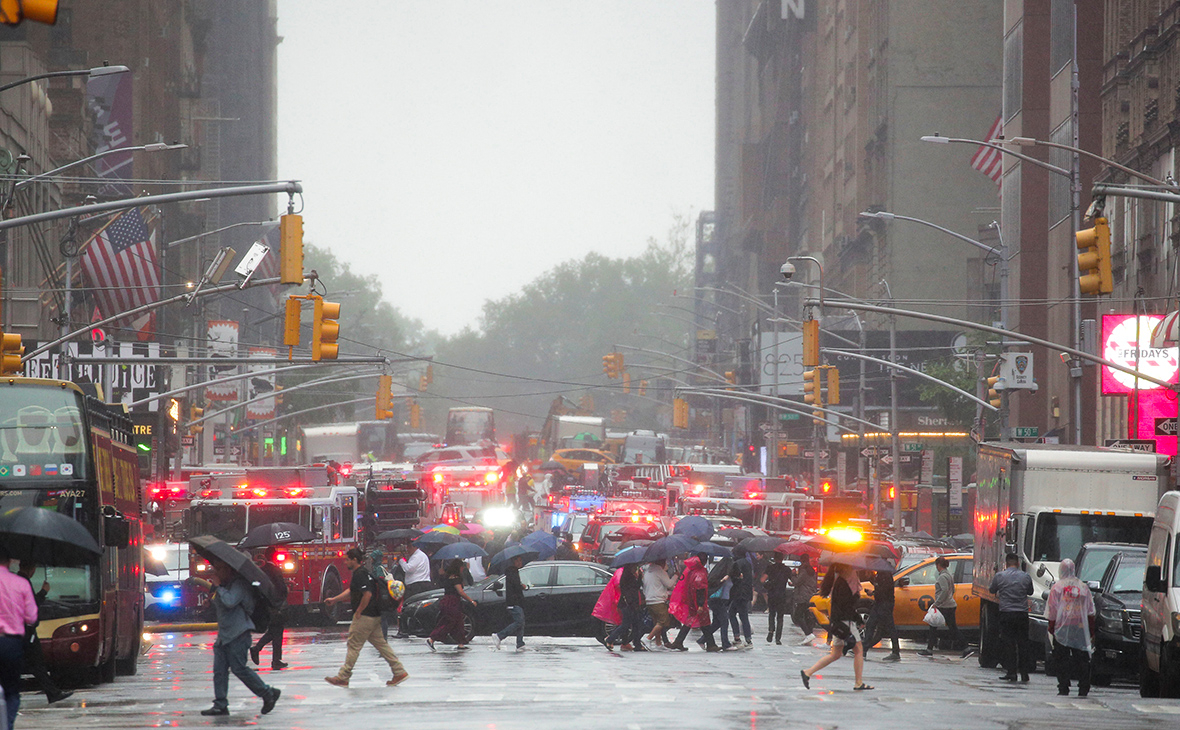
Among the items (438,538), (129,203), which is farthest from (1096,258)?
(438,538)

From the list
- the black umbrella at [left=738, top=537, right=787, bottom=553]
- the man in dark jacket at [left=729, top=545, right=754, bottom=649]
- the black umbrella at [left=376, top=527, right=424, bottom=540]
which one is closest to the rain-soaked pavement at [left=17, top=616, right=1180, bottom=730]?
the man in dark jacket at [left=729, top=545, right=754, bottom=649]

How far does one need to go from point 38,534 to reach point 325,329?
13.6 meters

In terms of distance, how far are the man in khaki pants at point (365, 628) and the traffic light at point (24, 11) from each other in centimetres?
972

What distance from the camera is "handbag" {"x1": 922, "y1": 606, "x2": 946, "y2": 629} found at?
27.7m

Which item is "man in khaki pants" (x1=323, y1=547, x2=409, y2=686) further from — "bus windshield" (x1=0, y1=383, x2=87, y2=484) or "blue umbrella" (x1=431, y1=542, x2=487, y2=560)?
"blue umbrella" (x1=431, y1=542, x2=487, y2=560)

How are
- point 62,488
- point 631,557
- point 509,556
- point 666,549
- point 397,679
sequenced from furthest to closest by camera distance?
point 631,557, point 509,556, point 666,549, point 397,679, point 62,488

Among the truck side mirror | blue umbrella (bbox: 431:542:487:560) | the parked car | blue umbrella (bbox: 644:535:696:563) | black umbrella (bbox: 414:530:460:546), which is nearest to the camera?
the truck side mirror

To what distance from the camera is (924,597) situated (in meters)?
29.5

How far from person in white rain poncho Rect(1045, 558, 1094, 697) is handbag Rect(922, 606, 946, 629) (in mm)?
8391

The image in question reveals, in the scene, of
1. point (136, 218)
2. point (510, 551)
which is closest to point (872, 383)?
point (136, 218)

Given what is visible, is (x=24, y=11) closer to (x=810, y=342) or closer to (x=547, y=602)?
(x=547, y=602)

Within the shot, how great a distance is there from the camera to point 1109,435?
4716 centimetres

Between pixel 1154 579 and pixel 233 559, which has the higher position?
pixel 233 559

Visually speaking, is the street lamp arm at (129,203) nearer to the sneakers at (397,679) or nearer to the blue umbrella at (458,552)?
the sneakers at (397,679)
